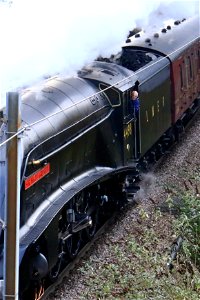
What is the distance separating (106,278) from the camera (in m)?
7.57

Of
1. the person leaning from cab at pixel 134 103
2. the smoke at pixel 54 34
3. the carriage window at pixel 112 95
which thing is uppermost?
the smoke at pixel 54 34

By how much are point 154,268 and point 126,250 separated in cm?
122

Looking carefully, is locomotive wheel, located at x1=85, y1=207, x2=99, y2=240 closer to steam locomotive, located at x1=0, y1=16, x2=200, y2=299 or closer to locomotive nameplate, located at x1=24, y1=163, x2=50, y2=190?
steam locomotive, located at x1=0, y1=16, x2=200, y2=299

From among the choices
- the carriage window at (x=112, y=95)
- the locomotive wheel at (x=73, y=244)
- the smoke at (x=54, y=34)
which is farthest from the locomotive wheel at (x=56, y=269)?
the carriage window at (x=112, y=95)

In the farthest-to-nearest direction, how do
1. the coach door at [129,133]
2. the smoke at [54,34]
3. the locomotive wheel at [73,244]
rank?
the coach door at [129,133] → the locomotive wheel at [73,244] → the smoke at [54,34]

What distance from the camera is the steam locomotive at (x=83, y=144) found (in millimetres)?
6914

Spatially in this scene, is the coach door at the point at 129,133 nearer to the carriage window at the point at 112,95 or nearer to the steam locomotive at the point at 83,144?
the steam locomotive at the point at 83,144

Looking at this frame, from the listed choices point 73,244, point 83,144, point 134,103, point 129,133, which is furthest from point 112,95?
point 73,244

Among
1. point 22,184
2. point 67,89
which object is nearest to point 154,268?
point 22,184

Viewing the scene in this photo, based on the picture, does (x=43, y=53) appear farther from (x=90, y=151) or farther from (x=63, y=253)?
(x=63, y=253)

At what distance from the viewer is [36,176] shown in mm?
7090

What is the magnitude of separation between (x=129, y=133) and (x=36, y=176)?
3.45 meters

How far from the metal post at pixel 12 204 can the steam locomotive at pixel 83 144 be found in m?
0.32

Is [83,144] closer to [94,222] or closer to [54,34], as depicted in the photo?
[94,222]
